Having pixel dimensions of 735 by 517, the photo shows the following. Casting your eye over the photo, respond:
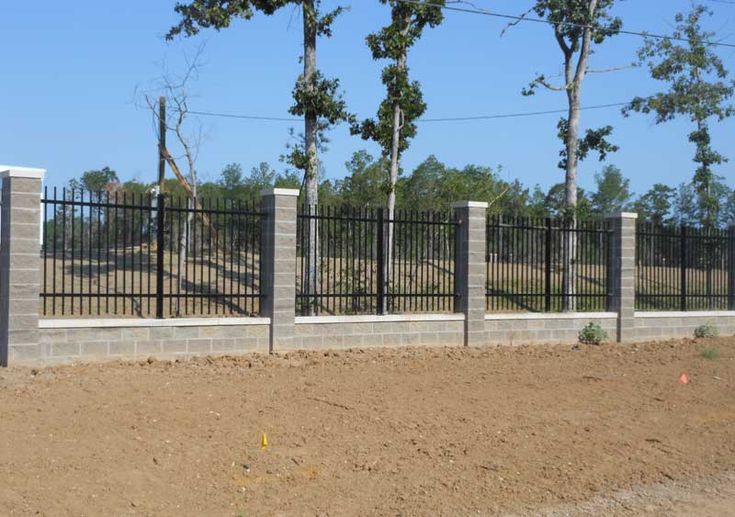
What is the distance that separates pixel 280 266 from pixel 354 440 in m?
4.54

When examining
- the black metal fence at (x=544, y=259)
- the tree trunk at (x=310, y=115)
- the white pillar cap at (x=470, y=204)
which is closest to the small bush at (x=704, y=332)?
the black metal fence at (x=544, y=259)

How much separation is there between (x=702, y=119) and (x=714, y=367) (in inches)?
586

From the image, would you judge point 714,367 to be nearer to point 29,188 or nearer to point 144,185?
point 29,188

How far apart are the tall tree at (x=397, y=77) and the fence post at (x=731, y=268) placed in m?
7.26

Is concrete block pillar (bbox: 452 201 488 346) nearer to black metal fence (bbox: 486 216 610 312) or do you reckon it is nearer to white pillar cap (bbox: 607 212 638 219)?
black metal fence (bbox: 486 216 610 312)

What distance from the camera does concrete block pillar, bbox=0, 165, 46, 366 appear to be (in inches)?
388

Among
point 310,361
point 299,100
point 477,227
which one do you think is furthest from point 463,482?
point 299,100

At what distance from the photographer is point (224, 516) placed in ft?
19.8

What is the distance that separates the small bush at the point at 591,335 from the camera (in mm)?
15055

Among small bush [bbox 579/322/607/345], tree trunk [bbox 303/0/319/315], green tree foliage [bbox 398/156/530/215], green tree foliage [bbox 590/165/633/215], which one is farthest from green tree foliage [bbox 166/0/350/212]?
green tree foliage [bbox 590/165/633/215]

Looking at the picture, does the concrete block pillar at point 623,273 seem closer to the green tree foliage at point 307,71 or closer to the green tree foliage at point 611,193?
the green tree foliage at point 307,71

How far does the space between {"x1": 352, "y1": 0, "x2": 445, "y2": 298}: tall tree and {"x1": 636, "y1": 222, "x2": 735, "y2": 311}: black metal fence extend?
5220 mm

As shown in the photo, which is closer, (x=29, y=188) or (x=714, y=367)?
(x=29, y=188)

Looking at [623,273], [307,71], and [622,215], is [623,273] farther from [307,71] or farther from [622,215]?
[307,71]
